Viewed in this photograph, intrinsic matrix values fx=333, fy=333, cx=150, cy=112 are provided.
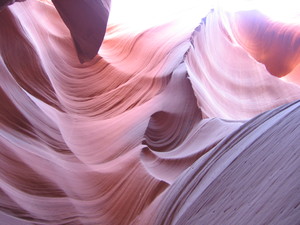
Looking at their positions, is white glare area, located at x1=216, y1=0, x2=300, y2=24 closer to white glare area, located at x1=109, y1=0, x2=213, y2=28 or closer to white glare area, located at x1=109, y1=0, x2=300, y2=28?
white glare area, located at x1=109, y1=0, x2=300, y2=28

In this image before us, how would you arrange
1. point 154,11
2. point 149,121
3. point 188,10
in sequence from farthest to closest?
1. point 154,11
2. point 188,10
3. point 149,121

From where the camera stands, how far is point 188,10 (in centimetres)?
398

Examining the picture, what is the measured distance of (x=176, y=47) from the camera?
291 centimetres

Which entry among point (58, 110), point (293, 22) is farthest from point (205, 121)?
point (293, 22)

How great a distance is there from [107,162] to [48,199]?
0.47 m

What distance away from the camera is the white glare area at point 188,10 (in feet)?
12.3

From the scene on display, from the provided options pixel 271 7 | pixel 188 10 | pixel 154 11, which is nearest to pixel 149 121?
pixel 188 10

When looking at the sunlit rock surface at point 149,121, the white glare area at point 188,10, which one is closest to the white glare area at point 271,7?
the white glare area at point 188,10

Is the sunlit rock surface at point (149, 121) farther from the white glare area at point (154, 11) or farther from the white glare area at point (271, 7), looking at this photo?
the white glare area at point (271, 7)

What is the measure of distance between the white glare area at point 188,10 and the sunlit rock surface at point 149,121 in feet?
0.30

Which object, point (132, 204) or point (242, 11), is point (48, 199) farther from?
point (242, 11)

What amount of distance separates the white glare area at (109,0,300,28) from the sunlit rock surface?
0.30 feet

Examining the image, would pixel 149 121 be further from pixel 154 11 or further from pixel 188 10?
pixel 154 11

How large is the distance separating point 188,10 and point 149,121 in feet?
7.36
